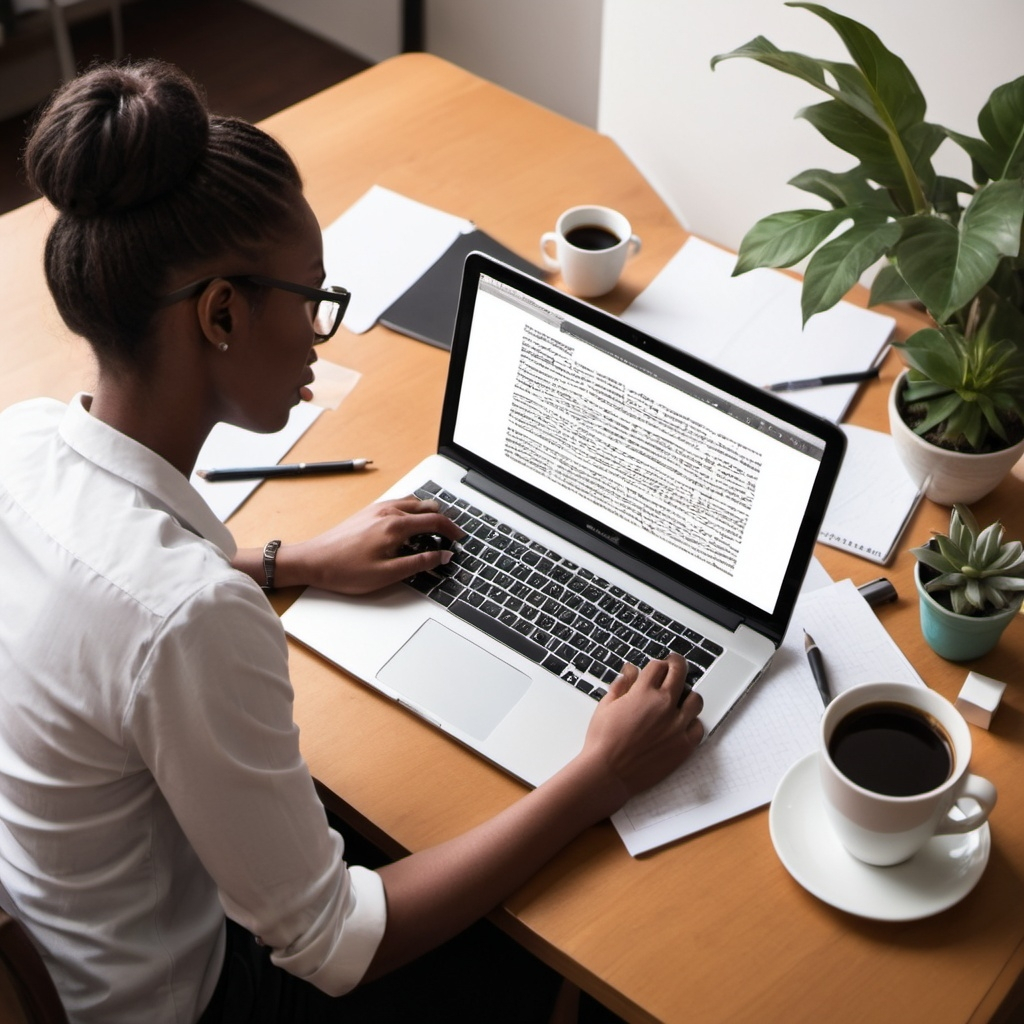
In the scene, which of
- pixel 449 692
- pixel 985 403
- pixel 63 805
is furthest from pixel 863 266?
pixel 63 805

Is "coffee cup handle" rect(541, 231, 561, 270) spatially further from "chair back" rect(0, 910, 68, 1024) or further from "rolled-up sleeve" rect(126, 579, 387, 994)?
"chair back" rect(0, 910, 68, 1024)

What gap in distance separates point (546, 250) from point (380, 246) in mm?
215

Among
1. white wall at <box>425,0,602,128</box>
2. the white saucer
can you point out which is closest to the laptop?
the white saucer

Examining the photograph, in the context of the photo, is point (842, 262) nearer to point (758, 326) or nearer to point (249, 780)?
point (758, 326)

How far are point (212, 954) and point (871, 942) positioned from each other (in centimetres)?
56

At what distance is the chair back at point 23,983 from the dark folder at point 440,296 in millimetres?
824

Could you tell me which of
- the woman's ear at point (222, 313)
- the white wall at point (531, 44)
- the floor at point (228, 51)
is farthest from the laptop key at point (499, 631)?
the floor at point (228, 51)

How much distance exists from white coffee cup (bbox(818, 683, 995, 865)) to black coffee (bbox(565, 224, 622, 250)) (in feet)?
2.39

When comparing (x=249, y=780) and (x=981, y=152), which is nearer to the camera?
(x=249, y=780)

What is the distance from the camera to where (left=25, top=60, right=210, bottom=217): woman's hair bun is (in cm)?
88

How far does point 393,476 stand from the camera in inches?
51.4

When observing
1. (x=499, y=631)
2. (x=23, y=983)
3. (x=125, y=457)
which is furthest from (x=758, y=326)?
(x=23, y=983)

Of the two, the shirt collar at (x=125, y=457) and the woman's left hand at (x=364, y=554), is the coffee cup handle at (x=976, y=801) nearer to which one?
the woman's left hand at (x=364, y=554)

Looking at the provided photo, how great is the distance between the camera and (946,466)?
1.20m
